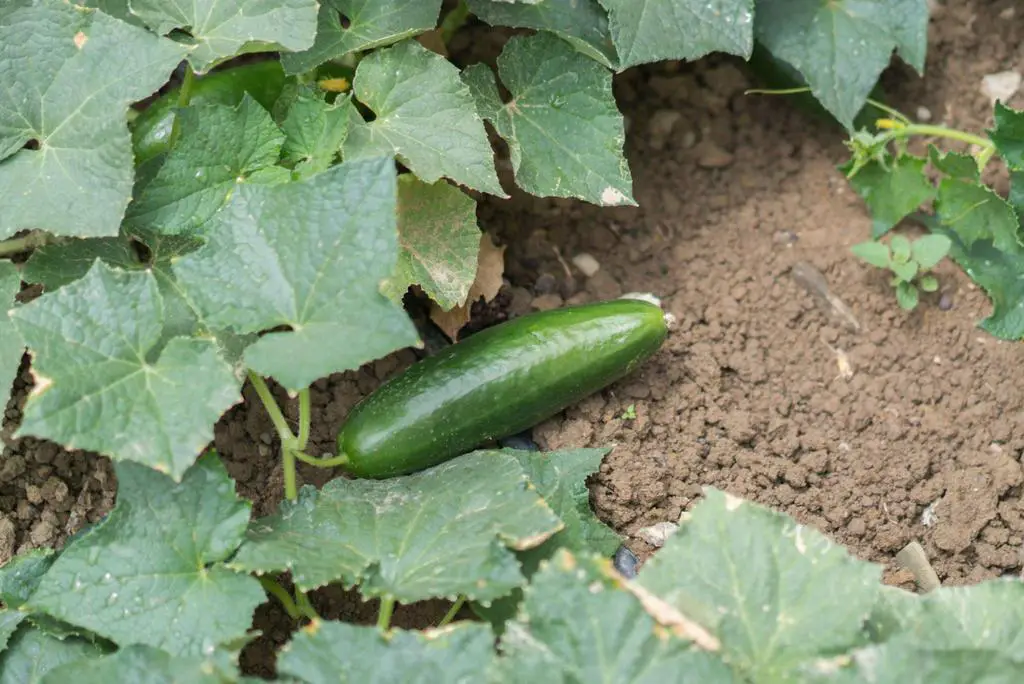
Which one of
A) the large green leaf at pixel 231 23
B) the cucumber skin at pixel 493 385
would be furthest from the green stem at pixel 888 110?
the large green leaf at pixel 231 23

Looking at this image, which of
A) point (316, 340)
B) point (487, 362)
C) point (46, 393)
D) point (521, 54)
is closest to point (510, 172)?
point (521, 54)

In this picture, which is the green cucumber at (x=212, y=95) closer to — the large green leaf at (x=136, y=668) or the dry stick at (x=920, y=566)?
the large green leaf at (x=136, y=668)

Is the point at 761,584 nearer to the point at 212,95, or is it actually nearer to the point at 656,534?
the point at 656,534

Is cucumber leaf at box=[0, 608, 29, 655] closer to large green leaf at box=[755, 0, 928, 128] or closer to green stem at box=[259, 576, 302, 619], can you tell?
green stem at box=[259, 576, 302, 619]

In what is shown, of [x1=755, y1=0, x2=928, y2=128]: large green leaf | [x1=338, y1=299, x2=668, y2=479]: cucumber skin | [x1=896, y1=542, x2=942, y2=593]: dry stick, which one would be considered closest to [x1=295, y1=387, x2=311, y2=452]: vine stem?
[x1=338, y1=299, x2=668, y2=479]: cucumber skin

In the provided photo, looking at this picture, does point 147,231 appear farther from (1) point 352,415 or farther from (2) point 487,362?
(2) point 487,362

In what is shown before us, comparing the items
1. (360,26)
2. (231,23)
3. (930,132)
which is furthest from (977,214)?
(231,23)
